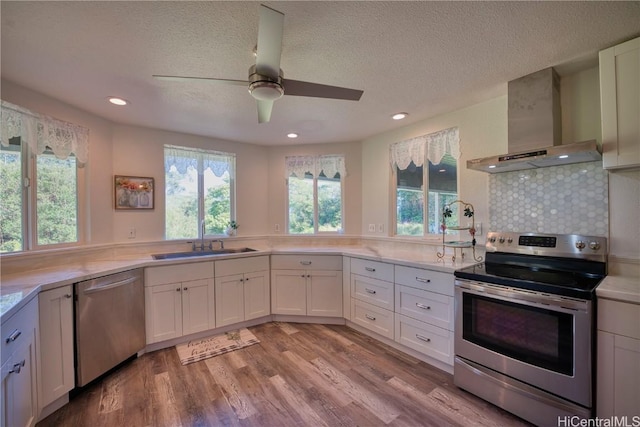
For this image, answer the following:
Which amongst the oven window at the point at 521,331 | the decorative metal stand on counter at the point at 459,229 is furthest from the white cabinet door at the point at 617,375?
the decorative metal stand on counter at the point at 459,229

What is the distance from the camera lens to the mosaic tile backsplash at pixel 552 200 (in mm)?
1923

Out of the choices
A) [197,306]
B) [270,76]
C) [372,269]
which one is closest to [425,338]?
[372,269]

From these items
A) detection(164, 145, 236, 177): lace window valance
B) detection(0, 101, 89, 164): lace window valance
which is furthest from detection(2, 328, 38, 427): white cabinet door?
detection(164, 145, 236, 177): lace window valance

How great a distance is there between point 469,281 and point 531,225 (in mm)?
794

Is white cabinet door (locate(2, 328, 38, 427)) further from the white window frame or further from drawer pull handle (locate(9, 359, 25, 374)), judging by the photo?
the white window frame

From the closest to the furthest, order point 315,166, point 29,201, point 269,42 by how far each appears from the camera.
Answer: point 269,42 → point 29,201 → point 315,166

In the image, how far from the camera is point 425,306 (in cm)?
234

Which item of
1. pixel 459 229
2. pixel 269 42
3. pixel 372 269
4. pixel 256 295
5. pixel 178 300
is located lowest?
pixel 256 295

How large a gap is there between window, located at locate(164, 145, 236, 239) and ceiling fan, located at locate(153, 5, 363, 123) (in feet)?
6.97

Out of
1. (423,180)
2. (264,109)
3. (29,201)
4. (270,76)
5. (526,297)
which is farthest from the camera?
(423,180)

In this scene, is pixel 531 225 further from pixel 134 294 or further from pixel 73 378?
pixel 73 378

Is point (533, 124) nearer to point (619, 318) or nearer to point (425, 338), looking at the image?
point (619, 318)

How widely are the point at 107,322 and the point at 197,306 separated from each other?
77 cm

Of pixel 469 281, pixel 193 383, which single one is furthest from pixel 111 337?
pixel 469 281
